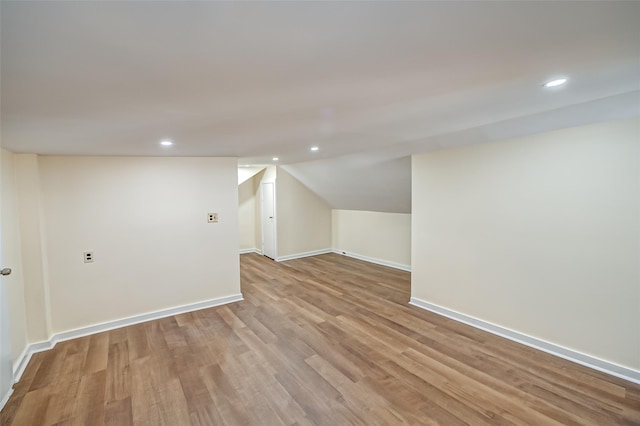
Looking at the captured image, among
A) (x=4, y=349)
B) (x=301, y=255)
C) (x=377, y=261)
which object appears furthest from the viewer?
(x=301, y=255)

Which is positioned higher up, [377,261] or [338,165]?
[338,165]

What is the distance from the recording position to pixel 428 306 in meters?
3.87

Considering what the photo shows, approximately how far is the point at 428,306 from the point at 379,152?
2.12m

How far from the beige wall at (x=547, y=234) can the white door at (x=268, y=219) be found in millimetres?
3710

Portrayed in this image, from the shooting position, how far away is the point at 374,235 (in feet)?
21.0

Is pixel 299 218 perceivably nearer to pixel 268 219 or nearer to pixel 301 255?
pixel 268 219

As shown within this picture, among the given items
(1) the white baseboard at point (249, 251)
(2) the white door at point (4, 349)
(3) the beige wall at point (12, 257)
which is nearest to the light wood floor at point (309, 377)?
(2) the white door at point (4, 349)

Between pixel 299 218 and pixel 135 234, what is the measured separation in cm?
372

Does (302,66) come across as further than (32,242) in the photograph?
No

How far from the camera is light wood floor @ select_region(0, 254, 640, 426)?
2092 millimetres

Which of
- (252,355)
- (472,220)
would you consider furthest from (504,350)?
(252,355)

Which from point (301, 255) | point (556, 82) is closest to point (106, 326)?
point (301, 255)

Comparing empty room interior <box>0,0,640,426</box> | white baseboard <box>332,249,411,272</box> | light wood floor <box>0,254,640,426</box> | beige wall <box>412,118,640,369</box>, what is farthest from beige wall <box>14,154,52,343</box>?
white baseboard <box>332,249,411,272</box>

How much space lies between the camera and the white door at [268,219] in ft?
21.7
